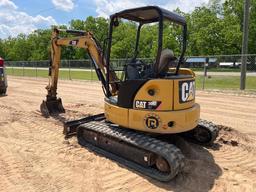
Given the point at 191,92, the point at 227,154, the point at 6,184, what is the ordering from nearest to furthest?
the point at 6,184
the point at 191,92
the point at 227,154

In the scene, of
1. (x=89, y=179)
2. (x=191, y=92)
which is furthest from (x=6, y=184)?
(x=191, y=92)

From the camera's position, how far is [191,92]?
593cm

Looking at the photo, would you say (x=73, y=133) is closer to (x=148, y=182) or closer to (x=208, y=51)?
(x=148, y=182)

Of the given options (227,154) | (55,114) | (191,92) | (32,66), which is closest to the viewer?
(191,92)

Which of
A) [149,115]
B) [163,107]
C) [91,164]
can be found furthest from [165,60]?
[91,164]

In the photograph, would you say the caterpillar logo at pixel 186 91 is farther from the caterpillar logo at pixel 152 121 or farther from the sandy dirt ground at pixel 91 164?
the sandy dirt ground at pixel 91 164

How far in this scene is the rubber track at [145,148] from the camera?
500 cm

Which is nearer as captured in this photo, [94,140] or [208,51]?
[94,140]

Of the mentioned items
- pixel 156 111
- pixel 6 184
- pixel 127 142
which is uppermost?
pixel 156 111

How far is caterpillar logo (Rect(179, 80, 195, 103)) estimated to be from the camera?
18.4 feet

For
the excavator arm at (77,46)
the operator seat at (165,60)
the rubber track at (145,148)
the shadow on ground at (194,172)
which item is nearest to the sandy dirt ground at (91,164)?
the shadow on ground at (194,172)

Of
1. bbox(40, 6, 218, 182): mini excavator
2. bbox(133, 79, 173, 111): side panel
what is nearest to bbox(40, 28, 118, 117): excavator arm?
bbox(40, 6, 218, 182): mini excavator

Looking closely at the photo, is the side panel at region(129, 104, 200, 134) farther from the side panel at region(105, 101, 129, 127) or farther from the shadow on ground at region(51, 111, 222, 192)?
the shadow on ground at region(51, 111, 222, 192)

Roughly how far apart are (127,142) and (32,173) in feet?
5.09
